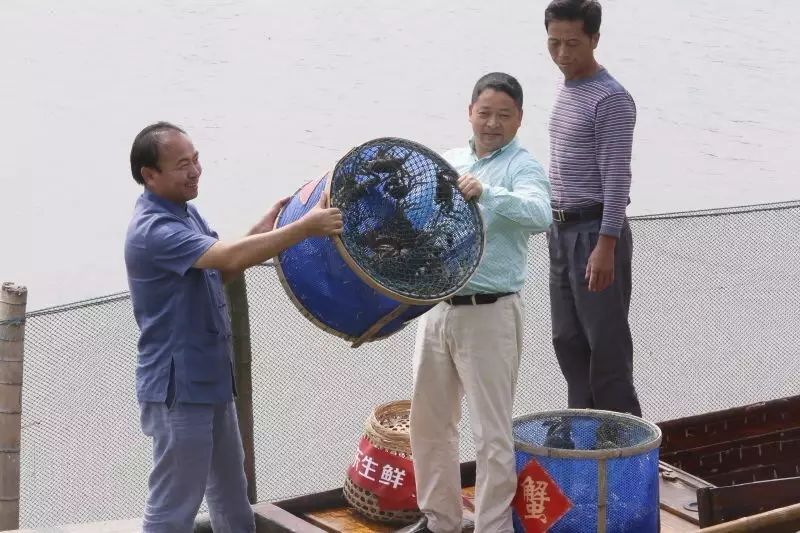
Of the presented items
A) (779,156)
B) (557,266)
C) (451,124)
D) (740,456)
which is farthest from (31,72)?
(779,156)

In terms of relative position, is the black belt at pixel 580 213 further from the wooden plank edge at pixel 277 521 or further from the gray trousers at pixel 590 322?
the wooden plank edge at pixel 277 521

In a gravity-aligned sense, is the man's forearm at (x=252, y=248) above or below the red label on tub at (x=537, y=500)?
above

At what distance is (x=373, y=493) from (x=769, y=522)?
4.58 ft

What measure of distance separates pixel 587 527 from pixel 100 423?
232cm

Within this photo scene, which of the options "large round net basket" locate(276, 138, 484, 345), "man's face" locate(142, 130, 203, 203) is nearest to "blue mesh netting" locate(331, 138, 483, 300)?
"large round net basket" locate(276, 138, 484, 345)

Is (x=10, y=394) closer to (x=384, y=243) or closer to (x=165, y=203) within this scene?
(x=165, y=203)

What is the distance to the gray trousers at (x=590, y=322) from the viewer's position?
441 centimetres

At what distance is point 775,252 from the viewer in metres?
6.49

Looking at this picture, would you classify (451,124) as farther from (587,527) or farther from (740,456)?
(587,527)

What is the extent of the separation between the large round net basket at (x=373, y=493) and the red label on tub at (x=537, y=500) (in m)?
0.49

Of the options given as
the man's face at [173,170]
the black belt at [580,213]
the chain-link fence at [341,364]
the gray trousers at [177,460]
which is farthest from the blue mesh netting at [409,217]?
the chain-link fence at [341,364]

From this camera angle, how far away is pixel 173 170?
10.9 ft

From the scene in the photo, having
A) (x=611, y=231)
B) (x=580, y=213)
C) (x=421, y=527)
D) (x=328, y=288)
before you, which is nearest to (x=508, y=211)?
(x=328, y=288)

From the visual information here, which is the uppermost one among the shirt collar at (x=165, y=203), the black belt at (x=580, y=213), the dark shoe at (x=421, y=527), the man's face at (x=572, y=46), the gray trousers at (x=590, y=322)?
the man's face at (x=572, y=46)
